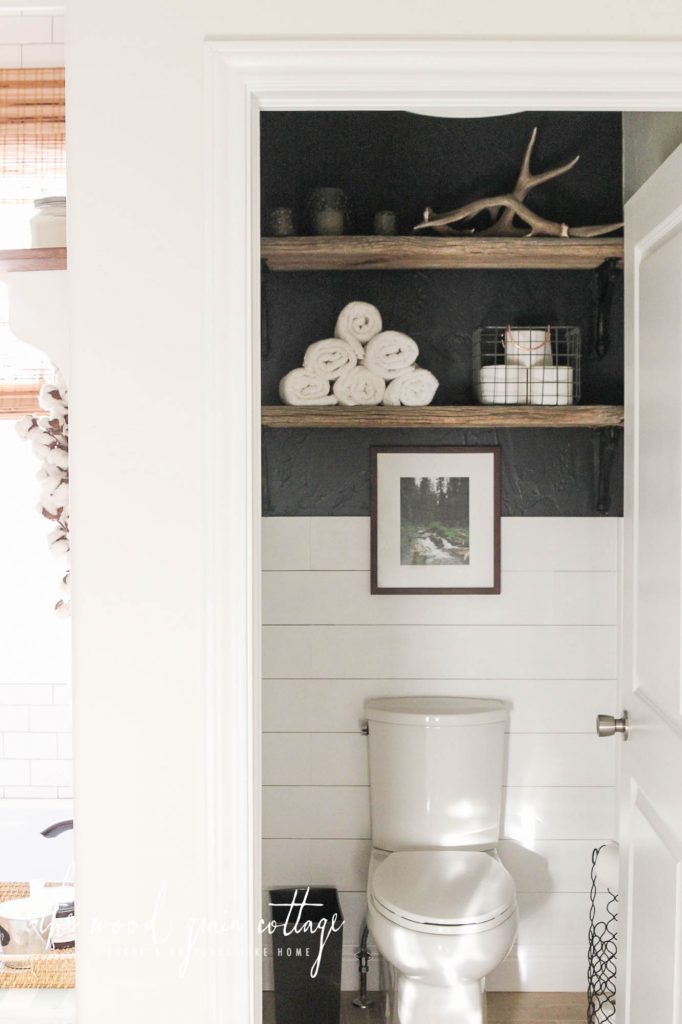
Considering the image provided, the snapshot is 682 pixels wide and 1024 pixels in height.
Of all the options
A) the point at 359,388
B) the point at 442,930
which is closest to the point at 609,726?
the point at 442,930

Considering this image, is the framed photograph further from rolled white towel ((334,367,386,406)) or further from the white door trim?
the white door trim

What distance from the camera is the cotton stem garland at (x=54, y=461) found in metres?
1.56

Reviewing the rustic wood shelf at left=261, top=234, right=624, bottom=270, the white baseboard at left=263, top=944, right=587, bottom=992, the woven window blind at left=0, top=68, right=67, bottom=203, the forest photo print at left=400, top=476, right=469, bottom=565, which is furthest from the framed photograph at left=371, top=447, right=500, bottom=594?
the woven window blind at left=0, top=68, right=67, bottom=203

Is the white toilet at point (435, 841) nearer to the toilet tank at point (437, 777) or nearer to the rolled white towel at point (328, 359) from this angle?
the toilet tank at point (437, 777)

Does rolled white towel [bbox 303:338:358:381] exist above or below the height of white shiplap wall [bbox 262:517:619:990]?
above

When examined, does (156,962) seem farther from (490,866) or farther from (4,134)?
(4,134)

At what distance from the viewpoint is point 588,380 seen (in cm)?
252

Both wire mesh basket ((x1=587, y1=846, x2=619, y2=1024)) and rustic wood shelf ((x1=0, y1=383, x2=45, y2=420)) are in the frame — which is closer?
wire mesh basket ((x1=587, y1=846, x2=619, y2=1024))

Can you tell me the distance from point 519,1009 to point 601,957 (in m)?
0.27

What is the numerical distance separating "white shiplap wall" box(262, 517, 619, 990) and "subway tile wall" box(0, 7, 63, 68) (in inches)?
59.3

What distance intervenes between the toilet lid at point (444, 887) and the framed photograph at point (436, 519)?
2.27ft

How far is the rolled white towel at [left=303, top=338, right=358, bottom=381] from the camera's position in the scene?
2.29 m

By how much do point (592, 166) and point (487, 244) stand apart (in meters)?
0.53

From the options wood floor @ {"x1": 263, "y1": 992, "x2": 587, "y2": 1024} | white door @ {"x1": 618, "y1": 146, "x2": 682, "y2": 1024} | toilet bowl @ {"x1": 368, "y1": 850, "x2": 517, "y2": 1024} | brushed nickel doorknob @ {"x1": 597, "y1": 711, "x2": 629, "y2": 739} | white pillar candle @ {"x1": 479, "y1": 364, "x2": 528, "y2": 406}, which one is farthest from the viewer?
wood floor @ {"x1": 263, "y1": 992, "x2": 587, "y2": 1024}
